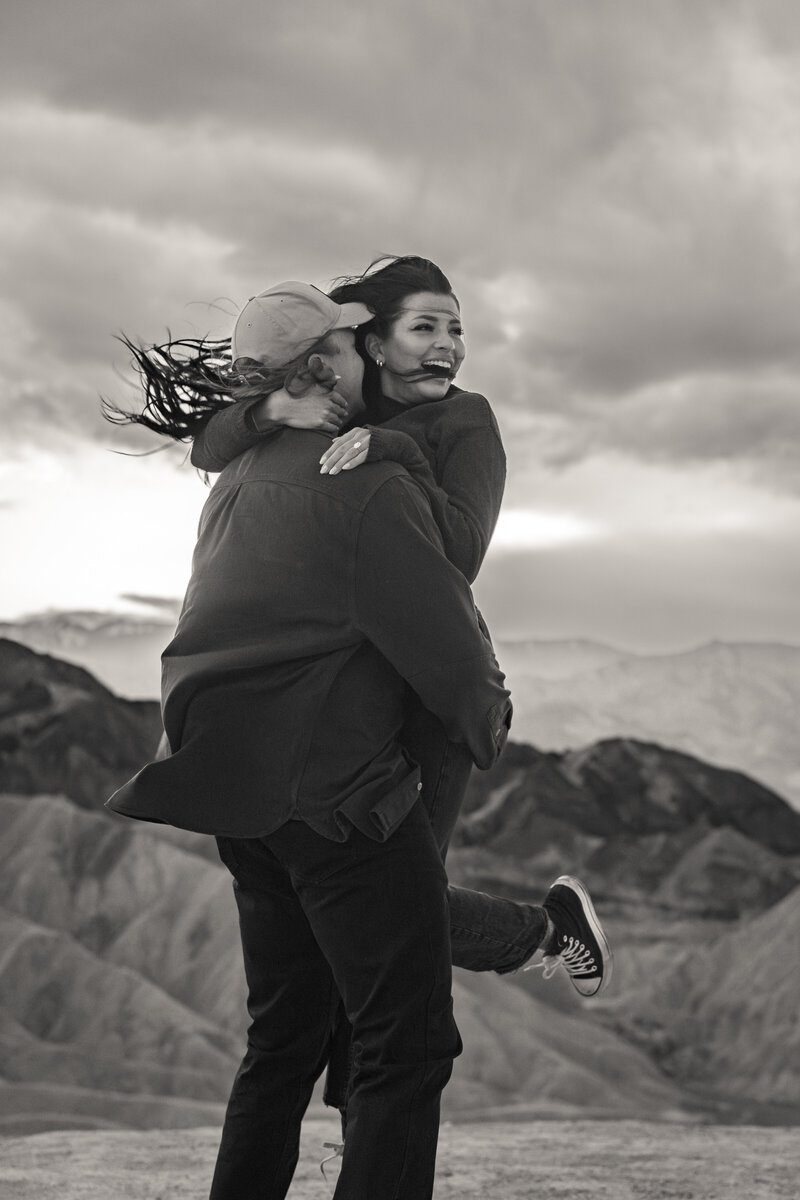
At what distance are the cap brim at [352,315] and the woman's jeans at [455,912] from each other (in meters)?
0.55

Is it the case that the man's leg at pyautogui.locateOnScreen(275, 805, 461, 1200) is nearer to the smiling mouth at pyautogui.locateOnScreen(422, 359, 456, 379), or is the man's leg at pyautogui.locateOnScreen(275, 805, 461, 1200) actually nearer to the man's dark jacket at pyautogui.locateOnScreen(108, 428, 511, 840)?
the man's dark jacket at pyautogui.locateOnScreen(108, 428, 511, 840)

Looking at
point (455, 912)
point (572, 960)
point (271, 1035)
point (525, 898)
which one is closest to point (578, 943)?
point (572, 960)

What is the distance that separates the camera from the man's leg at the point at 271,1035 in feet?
5.66

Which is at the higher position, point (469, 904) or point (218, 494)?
point (218, 494)

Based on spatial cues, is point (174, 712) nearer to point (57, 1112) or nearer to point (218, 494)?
point (218, 494)

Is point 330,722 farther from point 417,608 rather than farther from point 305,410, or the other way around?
point 305,410

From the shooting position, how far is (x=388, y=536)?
1595 mm

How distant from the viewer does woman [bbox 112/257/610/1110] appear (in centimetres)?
171

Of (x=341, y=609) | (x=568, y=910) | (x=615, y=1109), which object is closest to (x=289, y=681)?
(x=341, y=609)

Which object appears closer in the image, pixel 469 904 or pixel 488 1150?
pixel 469 904

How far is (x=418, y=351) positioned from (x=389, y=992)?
948 mm

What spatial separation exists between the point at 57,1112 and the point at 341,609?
19.7 ft

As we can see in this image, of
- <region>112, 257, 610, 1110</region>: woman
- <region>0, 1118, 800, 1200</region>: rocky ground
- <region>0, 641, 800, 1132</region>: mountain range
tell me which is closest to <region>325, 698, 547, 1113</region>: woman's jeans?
<region>112, 257, 610, 1110</region>: woman

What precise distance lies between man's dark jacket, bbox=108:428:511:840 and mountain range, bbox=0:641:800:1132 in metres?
6.54
